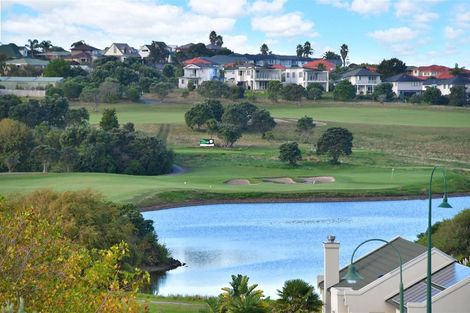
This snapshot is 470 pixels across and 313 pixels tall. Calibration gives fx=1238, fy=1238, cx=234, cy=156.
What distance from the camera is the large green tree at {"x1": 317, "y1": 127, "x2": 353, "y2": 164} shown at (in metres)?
133

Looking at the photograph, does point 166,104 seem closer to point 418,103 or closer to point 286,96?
point 286,96

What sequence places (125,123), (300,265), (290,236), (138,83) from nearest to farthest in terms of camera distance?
1. (300,265)
2. (290,236)
3. (125,123)
4. (138,83)

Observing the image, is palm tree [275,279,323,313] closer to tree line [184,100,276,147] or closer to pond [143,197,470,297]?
pond [143,197,470,297]

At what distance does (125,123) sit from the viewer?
512 ft

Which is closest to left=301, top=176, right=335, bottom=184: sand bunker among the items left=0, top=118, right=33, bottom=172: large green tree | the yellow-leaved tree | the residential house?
left=0, top=118, right=33, bottom=172: large green tree

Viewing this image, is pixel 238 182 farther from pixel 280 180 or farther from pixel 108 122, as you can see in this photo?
pixel 108 122

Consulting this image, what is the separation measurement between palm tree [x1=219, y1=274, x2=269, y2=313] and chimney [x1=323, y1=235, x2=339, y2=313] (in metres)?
2.23

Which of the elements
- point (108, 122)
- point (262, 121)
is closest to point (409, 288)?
point (108, 122)

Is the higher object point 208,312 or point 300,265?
point 208,312

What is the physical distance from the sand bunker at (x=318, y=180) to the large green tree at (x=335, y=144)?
845 centimetres

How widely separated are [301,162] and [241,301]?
318 feet

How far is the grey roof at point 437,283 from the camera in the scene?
Result: 3378 centimetres

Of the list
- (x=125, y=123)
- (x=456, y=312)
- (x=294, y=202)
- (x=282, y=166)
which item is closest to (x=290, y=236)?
(x=294, y=202)

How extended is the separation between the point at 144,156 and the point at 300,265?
6011 centimetres
